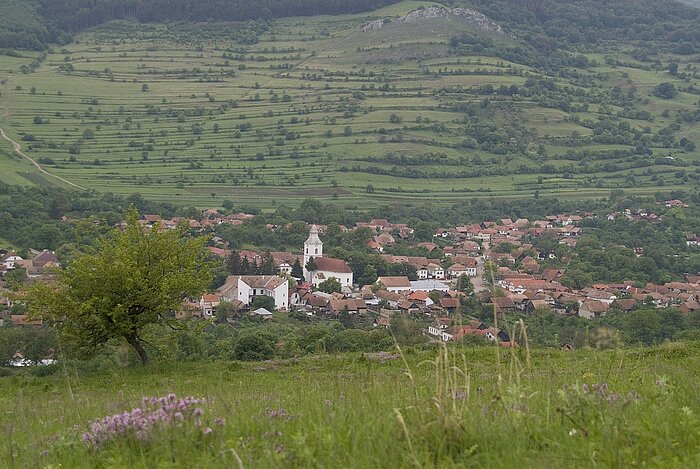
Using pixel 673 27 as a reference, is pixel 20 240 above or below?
below

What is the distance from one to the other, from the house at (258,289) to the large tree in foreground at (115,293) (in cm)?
3703

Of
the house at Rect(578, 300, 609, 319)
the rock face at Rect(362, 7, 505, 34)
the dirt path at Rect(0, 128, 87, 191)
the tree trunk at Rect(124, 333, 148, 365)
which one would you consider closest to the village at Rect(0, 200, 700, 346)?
the house at Rect(578, 300, 609, 319)

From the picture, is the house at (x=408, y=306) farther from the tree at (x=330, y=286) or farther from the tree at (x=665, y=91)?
the tree at (x=665, y=91)

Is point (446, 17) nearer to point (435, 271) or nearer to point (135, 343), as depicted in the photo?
point (435, 271)

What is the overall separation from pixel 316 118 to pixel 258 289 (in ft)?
222

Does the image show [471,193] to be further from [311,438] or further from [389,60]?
[311,438]

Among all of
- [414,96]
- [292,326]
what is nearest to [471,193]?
[414,96]

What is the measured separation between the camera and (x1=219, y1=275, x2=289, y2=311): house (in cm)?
5369

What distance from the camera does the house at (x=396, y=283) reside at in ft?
186

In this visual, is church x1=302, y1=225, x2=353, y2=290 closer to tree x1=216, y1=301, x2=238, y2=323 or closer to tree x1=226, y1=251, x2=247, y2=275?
tree x1=226, y1=251, x2=247, y2=275

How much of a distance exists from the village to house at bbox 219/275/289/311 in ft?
0.22

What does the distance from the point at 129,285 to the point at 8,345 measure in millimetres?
15274

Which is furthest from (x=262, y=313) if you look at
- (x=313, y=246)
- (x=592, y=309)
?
(x=313, y=246)

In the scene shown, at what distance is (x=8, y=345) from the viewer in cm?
2820
